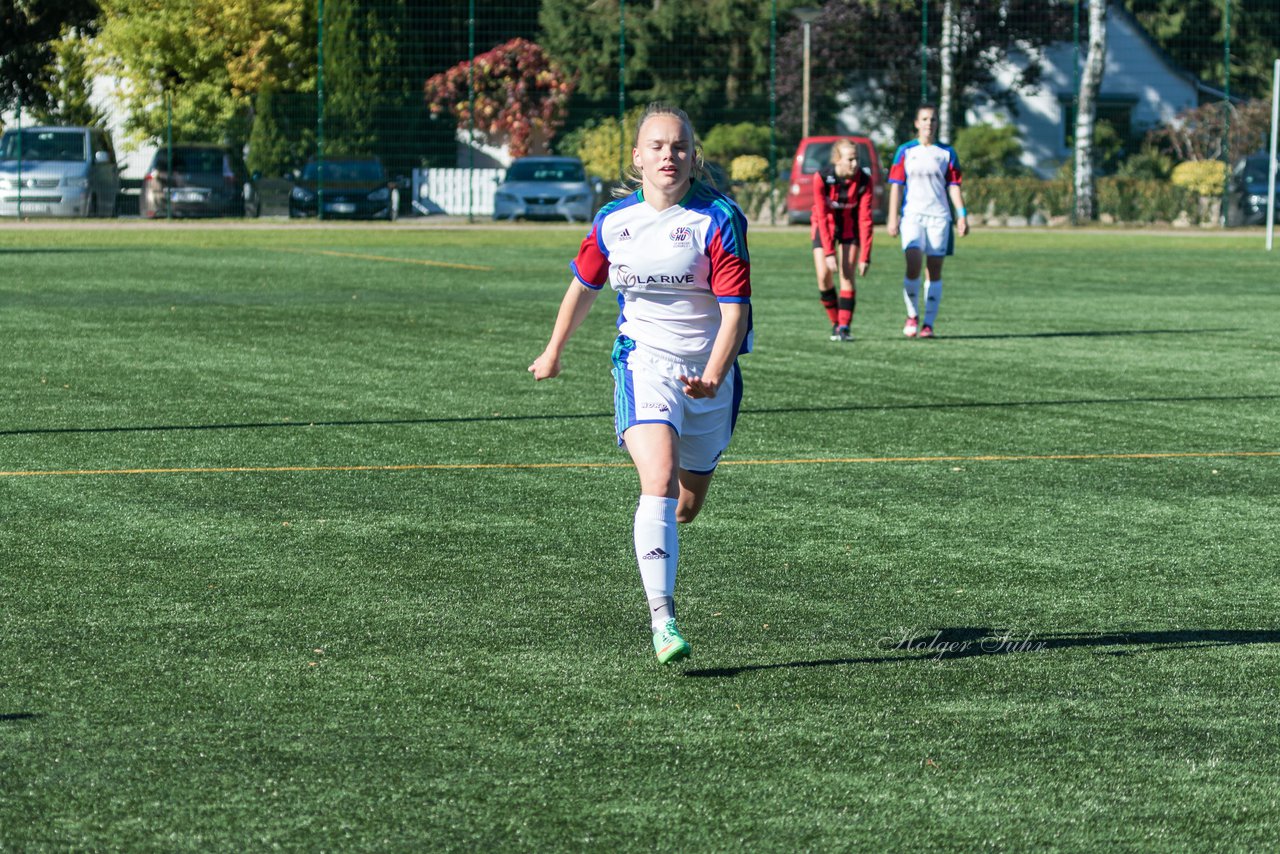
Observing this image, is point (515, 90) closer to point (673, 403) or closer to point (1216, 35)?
point (1216, 35)

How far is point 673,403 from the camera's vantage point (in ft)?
19.5

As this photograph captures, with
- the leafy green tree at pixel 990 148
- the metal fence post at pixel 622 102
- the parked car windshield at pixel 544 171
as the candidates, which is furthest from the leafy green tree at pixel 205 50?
the leafy green tree at pixel 990 148

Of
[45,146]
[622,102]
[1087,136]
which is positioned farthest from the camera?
[1087,136]

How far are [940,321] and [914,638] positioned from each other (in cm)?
1344

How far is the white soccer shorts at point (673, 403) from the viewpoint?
5.95 m

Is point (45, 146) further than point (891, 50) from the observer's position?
No

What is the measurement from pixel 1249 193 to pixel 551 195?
15189mm

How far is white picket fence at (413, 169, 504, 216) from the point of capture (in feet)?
140

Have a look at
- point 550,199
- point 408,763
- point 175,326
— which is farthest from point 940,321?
point 550,199

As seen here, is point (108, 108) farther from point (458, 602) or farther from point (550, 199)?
point (458, 602)

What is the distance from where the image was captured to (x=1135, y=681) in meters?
5.86

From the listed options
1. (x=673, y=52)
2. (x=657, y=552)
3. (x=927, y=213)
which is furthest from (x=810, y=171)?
(x=657, y=552)

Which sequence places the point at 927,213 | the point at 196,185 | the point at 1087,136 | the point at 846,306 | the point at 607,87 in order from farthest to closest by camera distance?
the point at 607,87 → the point at 1087,136 → the point at 196,185 → the point at 927,213 → the point at 846,306

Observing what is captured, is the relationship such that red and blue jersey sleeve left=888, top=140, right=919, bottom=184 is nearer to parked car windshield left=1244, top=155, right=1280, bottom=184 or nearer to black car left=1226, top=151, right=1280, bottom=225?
black car left=1226, top=151, right=1280, bottom=225
